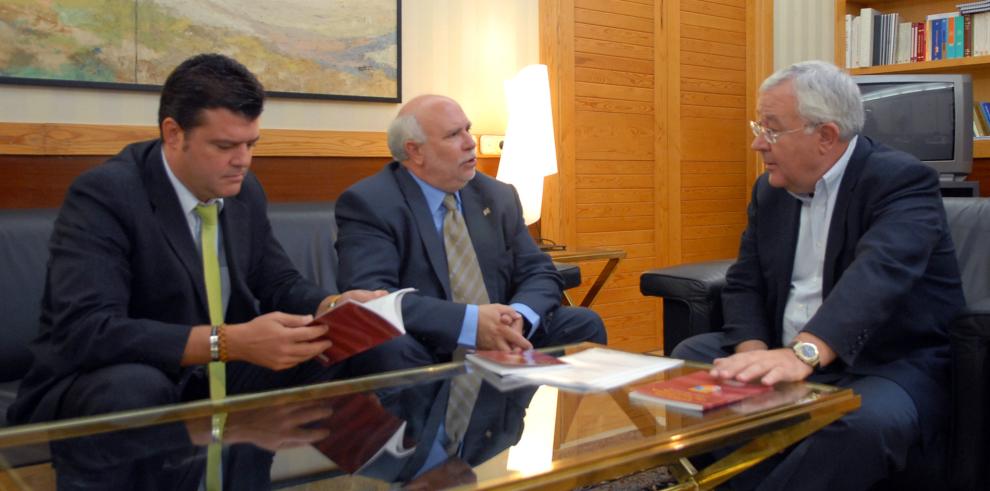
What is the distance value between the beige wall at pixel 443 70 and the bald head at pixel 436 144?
1.08 m

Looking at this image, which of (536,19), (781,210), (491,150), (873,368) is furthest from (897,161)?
(536,19)

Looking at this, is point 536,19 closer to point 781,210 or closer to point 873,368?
point 781,210

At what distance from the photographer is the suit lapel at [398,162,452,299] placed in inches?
96.6

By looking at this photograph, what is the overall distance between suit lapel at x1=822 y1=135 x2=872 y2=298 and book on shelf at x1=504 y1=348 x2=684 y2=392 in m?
0.44

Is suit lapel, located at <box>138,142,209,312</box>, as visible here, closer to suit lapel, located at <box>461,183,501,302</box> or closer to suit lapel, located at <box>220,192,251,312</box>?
suit lapel, located at <box>220,192,251,312</box>

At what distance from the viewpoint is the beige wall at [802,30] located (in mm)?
5367

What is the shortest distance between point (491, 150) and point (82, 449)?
281 cm

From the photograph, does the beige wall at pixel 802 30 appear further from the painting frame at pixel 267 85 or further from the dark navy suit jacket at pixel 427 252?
the dark navy suit jacket at pixel 427 252

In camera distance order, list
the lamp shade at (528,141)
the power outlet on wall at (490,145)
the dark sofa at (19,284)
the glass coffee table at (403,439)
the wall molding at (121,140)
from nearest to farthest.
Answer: the glass coffee table at (403,439) < the dark sofa at (19,284) < the wall molding at (121,140) < the lamp shade at (528,141) < the power outlet on wall at (490,145)

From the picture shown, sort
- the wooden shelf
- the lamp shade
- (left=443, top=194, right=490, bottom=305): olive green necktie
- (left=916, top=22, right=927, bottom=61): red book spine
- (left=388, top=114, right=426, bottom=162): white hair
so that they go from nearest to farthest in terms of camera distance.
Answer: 1. (left=443, top=194, right=490, bottom=305): olive green necktie
2. (left=388, top=114, right=426, bottom=162): white hair
3. the lamp shade
4. the wooden shelf
5. (left=916, top=22, right=927, bottom=61): red book spine

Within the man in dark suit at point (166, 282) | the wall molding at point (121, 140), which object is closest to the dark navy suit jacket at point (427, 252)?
the man in dark suit at point (166, 282)

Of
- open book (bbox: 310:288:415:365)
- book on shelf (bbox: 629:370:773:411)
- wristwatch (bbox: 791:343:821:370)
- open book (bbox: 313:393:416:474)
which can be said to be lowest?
open book (bbox: 313:393:416:474)

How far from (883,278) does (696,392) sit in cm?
57

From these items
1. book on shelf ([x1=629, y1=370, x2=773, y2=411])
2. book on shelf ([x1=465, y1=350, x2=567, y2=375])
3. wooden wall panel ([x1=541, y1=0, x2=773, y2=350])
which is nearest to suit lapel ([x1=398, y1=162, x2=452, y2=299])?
book on shelf ([x1=465, y1=350, x2=567, y2=375])
